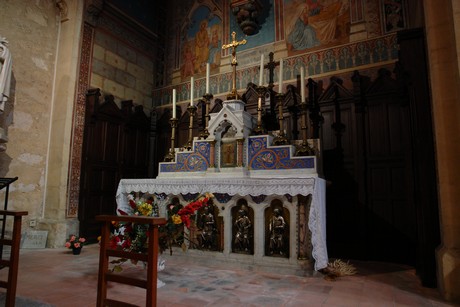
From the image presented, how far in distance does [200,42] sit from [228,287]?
7.28 m

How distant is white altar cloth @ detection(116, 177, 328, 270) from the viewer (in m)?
4.40

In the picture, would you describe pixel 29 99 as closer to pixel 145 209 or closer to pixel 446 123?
pixel 145 209

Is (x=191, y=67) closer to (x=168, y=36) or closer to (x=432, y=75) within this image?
(x=168, y=36)

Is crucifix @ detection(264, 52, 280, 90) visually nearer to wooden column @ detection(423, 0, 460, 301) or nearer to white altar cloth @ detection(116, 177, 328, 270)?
white altar cloth @ detection(116, 177, 328, 270)

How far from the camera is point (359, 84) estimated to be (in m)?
6.51

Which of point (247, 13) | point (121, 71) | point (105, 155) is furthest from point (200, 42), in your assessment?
point (105, 155)

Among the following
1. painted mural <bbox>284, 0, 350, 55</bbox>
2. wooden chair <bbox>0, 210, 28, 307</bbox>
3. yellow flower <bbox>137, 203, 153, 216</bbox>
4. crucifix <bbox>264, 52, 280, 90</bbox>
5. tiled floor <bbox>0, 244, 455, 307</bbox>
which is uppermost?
painted mural <bbox>284, 0, 350, 55</bbox>

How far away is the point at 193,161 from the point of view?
602 centimetres

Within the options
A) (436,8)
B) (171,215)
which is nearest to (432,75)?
(436,8)

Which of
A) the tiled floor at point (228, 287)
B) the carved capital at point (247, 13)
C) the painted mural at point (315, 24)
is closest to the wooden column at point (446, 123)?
the tiled floor at point (228, 287)

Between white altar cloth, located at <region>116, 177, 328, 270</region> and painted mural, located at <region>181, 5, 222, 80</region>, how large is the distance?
4.34 metres

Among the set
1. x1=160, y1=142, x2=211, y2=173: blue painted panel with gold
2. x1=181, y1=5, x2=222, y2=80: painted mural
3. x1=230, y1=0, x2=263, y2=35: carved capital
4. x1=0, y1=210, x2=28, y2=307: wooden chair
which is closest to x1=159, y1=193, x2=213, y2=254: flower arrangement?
x1=0, y1=210, x2=28, y2=307: wooden chair

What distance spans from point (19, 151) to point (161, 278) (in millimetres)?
4561

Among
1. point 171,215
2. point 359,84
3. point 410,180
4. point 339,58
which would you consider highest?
point 339,58
